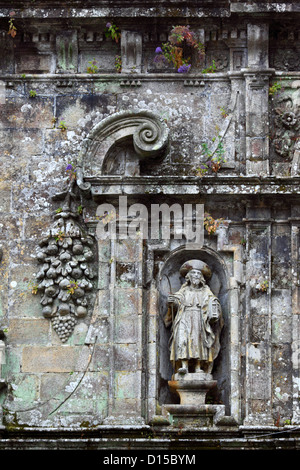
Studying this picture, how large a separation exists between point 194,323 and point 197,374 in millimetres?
542

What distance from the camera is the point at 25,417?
544 inches

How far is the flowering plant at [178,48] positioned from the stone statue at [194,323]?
2353mm

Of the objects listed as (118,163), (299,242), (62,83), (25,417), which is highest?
(62,83)

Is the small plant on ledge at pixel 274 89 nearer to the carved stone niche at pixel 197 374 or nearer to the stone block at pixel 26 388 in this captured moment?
the carved stone niche at pixel 197 374

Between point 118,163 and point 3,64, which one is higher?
point 3,64

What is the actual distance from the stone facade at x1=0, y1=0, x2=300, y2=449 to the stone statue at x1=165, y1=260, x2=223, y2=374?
18 cm

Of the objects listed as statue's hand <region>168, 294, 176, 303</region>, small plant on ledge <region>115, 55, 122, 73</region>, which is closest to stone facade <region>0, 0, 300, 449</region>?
small plant on ledge <region>115, 55, 122, 73</region>

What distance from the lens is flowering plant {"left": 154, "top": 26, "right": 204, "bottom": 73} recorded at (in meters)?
14.7

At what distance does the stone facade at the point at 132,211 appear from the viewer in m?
13.8

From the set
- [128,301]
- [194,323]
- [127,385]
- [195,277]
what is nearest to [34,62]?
[128,301]

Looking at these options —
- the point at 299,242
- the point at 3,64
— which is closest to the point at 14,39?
the point at 3,64

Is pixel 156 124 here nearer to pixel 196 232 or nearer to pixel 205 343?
pixel 196 232

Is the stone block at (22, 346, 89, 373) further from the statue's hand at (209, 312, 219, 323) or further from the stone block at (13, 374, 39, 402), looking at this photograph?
the statue's hand at (209, 312, 219, 323)

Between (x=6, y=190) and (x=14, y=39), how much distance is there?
5.95 ft
